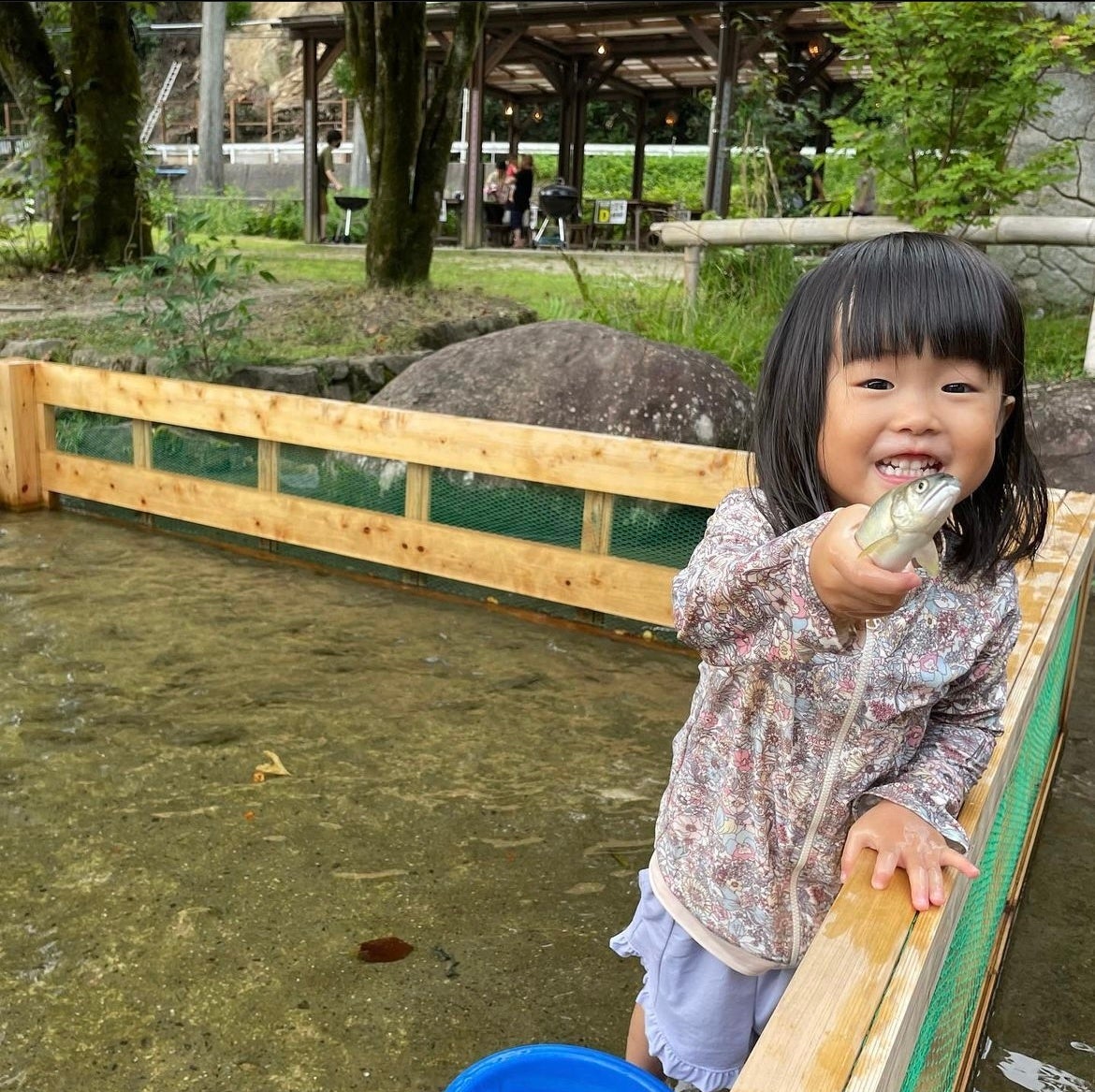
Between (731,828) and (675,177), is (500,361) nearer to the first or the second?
(731,828)

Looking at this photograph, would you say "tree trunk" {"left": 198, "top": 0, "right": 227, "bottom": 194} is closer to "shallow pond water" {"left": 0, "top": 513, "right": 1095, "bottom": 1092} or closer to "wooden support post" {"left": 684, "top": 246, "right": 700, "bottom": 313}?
"wooden support post" {"left": 684, "top": 246, "right": 700, "bottom": 313}

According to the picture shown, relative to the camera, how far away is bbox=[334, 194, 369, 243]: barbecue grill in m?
16.5

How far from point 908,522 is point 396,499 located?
356 cm

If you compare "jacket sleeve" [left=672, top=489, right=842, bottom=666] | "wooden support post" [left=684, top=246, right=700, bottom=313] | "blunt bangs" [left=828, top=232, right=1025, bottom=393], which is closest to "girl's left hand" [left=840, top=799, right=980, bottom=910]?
"jacket sleeve" [left=672, top=489, right=842, bottom=666]

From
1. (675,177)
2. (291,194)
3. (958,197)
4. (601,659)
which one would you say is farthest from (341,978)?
(675,177)

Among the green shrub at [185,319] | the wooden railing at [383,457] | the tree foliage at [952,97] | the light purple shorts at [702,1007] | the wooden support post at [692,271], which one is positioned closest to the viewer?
the light purple shorts at [702,1007]

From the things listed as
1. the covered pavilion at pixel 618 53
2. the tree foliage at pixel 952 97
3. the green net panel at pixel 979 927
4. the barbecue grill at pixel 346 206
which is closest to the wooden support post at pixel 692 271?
→ the tree foliage at pixel 952 97

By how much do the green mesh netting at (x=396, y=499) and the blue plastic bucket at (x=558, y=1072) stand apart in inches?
100

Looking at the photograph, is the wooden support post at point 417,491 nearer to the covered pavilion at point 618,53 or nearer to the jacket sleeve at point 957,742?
the jacket sleeve at point 957,742

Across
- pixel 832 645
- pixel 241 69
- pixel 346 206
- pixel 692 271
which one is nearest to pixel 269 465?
pixel 692 271

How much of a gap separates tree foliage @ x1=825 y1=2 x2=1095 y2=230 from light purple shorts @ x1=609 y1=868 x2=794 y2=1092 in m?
5.16

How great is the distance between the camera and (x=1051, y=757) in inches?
110

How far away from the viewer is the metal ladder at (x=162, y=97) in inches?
1310

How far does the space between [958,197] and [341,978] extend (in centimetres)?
528
